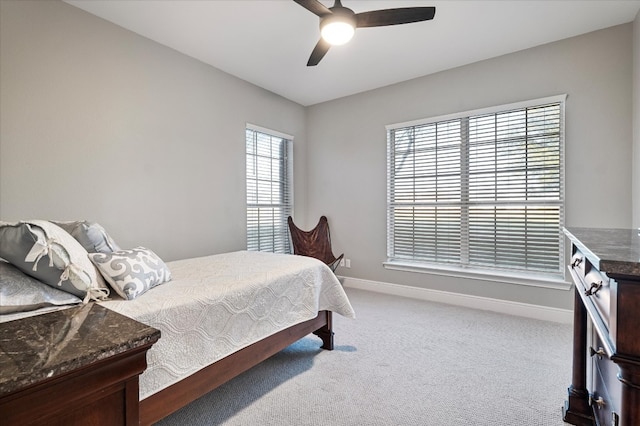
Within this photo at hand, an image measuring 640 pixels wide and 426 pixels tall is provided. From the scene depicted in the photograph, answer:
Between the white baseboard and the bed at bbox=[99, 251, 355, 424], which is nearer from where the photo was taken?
the bed at bbox=[99, 251, 355, 424]

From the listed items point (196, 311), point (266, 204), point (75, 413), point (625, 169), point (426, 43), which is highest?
point (426, 43)

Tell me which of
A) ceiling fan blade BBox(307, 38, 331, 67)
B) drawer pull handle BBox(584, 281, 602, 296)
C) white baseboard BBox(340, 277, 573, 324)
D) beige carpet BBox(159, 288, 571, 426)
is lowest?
beige carpet BBox(159, 288, 571, 426)

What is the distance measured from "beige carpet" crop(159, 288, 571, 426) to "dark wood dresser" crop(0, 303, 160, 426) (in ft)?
3.99

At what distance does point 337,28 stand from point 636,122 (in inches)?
104

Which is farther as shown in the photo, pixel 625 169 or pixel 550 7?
pixel 625 169

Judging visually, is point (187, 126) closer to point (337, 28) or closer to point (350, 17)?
point (337, 28)

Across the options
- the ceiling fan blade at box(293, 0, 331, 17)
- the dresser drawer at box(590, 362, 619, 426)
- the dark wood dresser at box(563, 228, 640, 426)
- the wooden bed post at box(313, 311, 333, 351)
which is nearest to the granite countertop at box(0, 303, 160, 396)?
the dark wood dresser at box(563, 228, 640, 426)

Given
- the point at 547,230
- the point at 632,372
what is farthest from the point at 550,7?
the point at 632,372

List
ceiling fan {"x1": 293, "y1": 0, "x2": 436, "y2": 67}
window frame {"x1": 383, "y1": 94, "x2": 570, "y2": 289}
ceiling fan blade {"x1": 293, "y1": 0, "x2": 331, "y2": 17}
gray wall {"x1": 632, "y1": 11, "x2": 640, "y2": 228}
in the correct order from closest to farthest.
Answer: ceiling fan blade {"x1": 293, "y1": 0, "x2": 331, "y2": 17} < ceiling fan {"x1": 293, "y1": 0, "x2": 436, "y2": 67} < gray wall {"x1": 632, "y1": 11, "x2": 640, "y2": 228} < window frame {"x1": 383, "y1": 94, "x2": 570, "y2": 289}

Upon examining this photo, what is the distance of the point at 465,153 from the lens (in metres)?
3.55

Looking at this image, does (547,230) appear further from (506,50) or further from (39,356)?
(39,356)

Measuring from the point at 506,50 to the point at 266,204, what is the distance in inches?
128

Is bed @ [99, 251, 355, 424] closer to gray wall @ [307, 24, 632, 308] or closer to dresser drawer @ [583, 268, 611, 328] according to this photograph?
dresser drawer @ [583, 268, 611, 328]

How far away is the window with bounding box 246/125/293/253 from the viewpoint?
4031 mm
